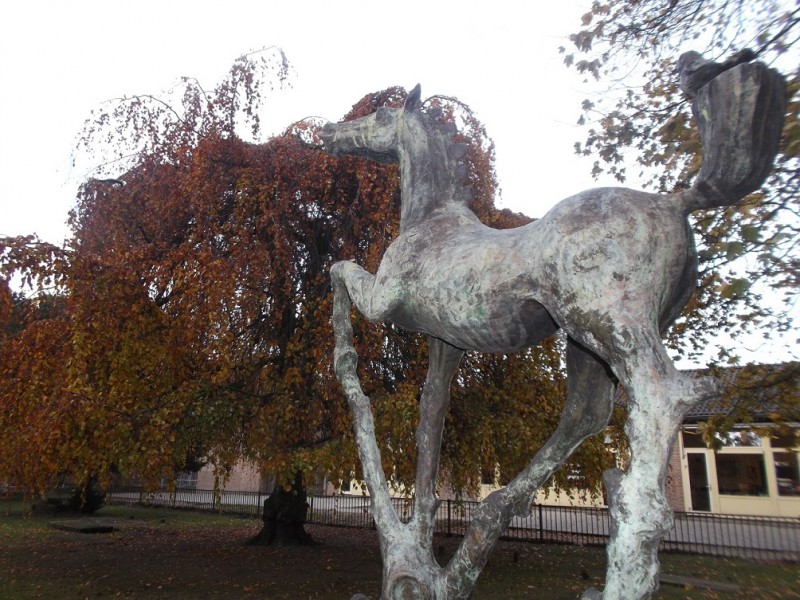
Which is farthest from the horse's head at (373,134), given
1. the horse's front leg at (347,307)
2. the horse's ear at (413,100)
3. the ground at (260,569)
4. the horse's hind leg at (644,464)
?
the ground at (260,569)

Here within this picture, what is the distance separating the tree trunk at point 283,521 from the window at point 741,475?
14359 millimetres

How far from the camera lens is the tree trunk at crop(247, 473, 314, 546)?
39.0 feet

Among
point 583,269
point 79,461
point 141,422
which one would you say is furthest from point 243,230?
point 583,269

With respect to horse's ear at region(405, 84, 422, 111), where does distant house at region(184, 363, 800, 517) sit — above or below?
below

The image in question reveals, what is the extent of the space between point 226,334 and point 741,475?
17988 millimetres

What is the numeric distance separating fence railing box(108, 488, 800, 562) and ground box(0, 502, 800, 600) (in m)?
0.97

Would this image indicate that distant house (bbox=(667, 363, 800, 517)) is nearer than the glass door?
Yes

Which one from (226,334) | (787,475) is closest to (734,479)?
(787,475)

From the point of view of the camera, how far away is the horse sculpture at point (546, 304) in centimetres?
201

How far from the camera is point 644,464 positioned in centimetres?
197

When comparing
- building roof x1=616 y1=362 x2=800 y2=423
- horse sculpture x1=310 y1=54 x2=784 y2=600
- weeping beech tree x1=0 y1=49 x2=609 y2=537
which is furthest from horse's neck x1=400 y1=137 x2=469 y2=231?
weeping beech tree x1=0 y1=49 x2=609 y2=537

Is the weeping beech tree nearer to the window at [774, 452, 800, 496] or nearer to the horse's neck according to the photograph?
the horse's neck

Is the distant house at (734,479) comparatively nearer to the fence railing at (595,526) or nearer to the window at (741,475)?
the window at (741,475)

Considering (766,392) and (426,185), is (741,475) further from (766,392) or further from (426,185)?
(426,185)
